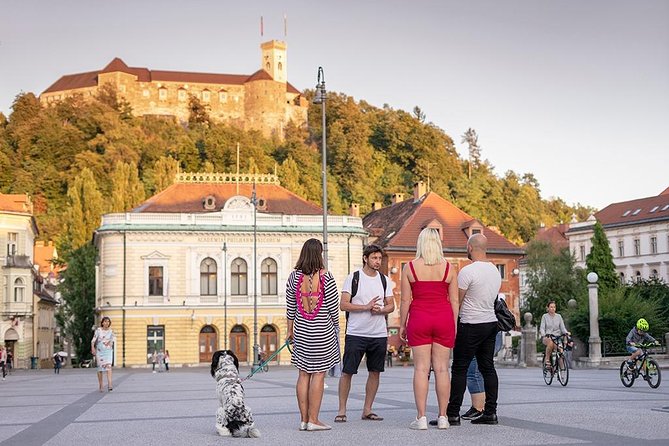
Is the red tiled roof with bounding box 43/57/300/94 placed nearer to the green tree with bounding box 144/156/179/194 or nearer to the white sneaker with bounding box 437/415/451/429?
the green tree with bounding box 144/156/179/194

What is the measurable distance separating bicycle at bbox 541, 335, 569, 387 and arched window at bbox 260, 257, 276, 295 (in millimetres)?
39615

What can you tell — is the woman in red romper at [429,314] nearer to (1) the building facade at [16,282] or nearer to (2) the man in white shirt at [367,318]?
(2) the man in white shirt at [367,318]

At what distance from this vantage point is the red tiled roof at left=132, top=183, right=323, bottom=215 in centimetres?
6238

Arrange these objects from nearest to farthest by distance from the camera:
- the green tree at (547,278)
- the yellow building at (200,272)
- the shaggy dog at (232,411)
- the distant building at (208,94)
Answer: the shaggy dog at (232,411)
the yellow building at (200,272)
the green tree at (547,278)
the distant building at (208,94)

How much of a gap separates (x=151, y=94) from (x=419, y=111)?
46927 millimetres

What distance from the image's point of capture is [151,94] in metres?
154

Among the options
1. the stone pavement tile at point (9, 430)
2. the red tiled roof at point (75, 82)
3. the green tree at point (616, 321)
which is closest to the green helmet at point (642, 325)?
the stone pavement tile at point (9, 430)

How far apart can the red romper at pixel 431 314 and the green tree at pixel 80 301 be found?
2113 inches

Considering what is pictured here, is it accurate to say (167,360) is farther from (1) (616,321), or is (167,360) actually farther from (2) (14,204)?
(1) (616,321)

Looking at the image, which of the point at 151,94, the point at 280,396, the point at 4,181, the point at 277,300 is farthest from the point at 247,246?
the point at 151,94

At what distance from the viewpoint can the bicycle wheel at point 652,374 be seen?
19.6 meters

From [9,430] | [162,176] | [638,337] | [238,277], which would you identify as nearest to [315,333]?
[9,430]

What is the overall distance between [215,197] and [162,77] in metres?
96.5

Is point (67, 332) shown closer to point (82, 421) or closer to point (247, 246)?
point (247, 246)
